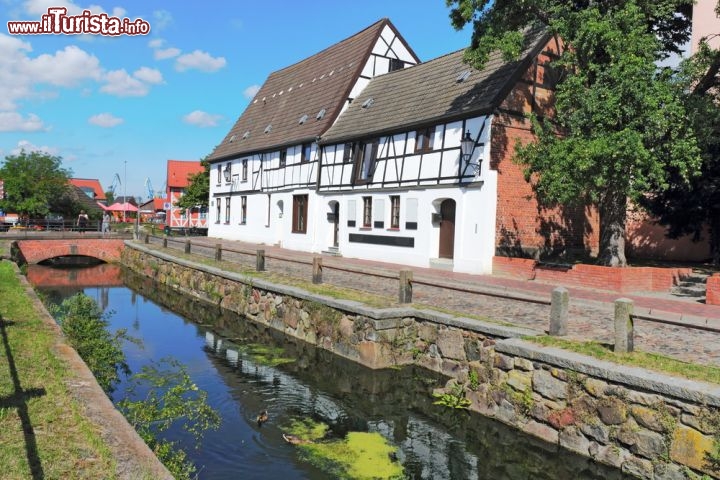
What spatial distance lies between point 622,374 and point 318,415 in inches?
175

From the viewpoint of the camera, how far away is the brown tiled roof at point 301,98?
27.9m

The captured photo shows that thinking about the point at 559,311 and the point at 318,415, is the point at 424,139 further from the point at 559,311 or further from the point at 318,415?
the point at 318,415

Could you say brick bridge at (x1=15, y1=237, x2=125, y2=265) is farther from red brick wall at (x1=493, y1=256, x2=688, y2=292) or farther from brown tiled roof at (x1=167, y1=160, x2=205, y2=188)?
brown tiled roof at (x1=167, y1=160, x2=205, y2=188)

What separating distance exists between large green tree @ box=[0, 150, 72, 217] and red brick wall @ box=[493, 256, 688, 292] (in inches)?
1461

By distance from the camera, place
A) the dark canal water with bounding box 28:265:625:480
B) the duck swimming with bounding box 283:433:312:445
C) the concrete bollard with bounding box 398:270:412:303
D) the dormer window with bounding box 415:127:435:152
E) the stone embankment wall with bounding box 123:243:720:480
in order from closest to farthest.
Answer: the stone embankment wall with bounding box 123:243:720:480 < the dark canal water with bounding box 28:265:625:480 < the duck swimming with bounding box 283:433:312:445 < the concrete bollard with bounding box 398:270:412:303 < the dormer window with bounding box 415:127:435:152

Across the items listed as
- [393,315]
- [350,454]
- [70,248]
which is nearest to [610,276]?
[393,315]

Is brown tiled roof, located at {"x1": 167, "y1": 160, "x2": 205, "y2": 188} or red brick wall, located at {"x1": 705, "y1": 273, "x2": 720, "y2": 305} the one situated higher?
brown tiled roof, located at {"x1": 167, "y1": 160, "x2": 205, "y2": 188}

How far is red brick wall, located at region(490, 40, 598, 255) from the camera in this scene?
18250mm

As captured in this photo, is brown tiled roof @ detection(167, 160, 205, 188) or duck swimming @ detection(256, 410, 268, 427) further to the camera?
brown tiled roof @ detection(167, 160, 205, 188)

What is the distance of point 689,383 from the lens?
20.3ft

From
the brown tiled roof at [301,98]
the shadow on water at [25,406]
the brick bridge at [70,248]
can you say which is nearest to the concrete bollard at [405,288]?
the shadow on water at [25,406]

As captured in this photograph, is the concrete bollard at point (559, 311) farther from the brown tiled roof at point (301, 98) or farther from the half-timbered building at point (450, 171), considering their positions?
the brown tiled roof at point (301, 98)

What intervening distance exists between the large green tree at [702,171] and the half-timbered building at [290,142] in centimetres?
1474

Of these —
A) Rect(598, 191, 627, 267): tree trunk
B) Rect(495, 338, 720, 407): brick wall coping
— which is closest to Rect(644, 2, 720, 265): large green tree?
Rect(598, 191, 627, 267): tree trunk
